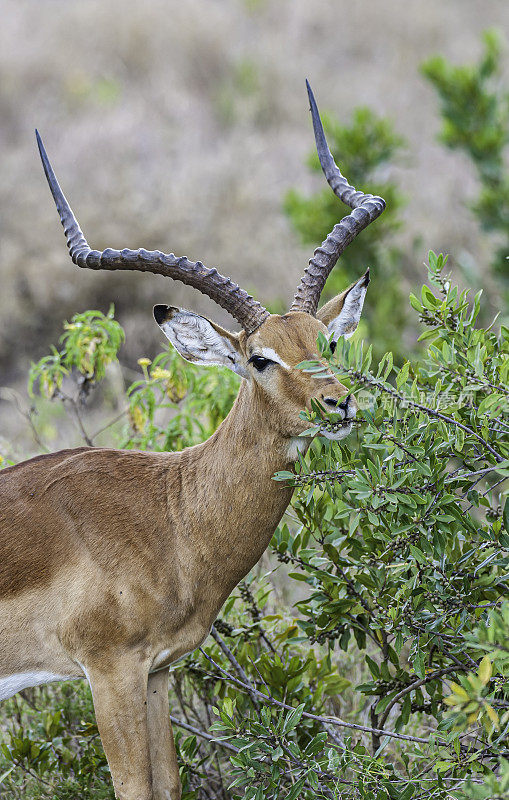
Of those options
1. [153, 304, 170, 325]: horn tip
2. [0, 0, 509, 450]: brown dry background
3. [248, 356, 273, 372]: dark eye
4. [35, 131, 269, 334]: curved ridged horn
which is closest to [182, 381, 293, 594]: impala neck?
[248, 356, 273, 372]: dark eye

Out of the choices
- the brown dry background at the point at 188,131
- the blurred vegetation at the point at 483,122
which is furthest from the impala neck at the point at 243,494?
the blurred vegetation at the point at 483,122

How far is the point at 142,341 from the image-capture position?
39.8 feet

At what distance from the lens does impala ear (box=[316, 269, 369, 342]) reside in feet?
15.1

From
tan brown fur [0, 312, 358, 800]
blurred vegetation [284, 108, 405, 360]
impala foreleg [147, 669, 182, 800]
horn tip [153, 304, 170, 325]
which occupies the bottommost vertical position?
impala foreleg [147, 669, 182, 800]

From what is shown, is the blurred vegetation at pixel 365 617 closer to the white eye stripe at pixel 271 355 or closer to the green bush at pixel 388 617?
the green bush at pixel 388 617

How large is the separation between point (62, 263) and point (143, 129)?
6.48 meters

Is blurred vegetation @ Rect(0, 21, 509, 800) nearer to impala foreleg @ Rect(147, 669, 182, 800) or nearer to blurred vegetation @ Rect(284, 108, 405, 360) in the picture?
impala foreleg @ Rect(147, 669, 182, 800)

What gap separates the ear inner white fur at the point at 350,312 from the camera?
4.63 meters

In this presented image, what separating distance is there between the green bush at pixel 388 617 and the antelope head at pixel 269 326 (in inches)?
6.7

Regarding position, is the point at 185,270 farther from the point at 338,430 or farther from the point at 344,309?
the point at 338,430

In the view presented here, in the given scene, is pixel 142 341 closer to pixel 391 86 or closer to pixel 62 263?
pixel 62 263

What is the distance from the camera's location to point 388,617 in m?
4.07

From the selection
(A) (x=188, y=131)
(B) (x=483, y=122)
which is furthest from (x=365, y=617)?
(A) (x=188, y=131)

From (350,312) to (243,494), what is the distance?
1.13 metres
